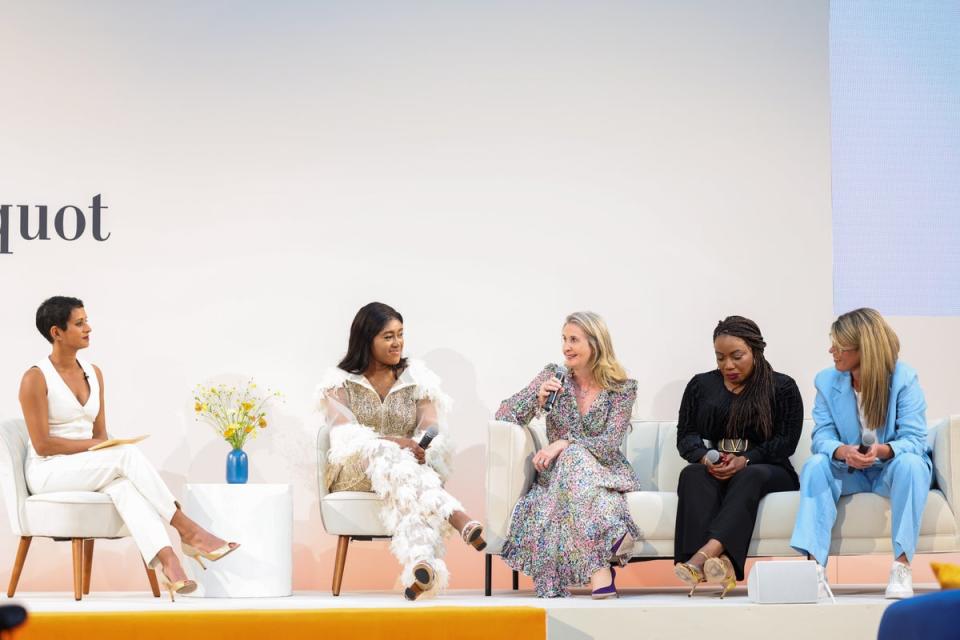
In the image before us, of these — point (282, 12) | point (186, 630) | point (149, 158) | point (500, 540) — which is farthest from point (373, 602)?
point (282, 12)

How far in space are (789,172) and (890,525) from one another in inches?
82.6

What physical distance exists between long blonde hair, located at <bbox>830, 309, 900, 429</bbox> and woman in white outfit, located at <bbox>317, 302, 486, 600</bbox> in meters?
1.68

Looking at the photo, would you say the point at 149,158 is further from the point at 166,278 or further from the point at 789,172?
the point at 789,172

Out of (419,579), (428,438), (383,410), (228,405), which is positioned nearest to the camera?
(419,579)

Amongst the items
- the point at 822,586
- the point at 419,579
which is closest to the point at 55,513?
the point at 419,579

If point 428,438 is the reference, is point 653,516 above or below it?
below

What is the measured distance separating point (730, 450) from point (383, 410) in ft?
4.94

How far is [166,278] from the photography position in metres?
5.74

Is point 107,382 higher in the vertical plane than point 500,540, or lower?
higher

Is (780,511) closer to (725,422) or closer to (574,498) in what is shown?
(725,422)

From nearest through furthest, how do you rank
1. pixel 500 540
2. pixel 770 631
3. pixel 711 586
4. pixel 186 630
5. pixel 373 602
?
1. pixel 186 630
2. pixel 770 631
3. pixel 373 602
4. pixel 500 540
5. pixel 711 586

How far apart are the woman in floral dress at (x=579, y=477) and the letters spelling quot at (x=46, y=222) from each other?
231cm

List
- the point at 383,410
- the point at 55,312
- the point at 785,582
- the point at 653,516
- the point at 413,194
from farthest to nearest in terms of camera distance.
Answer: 1. the point at 413,194
2. the point at 383,410
3. the point at 55,312
4. the point at 653,516
5. the point at 785,582

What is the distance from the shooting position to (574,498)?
15.2 feet
